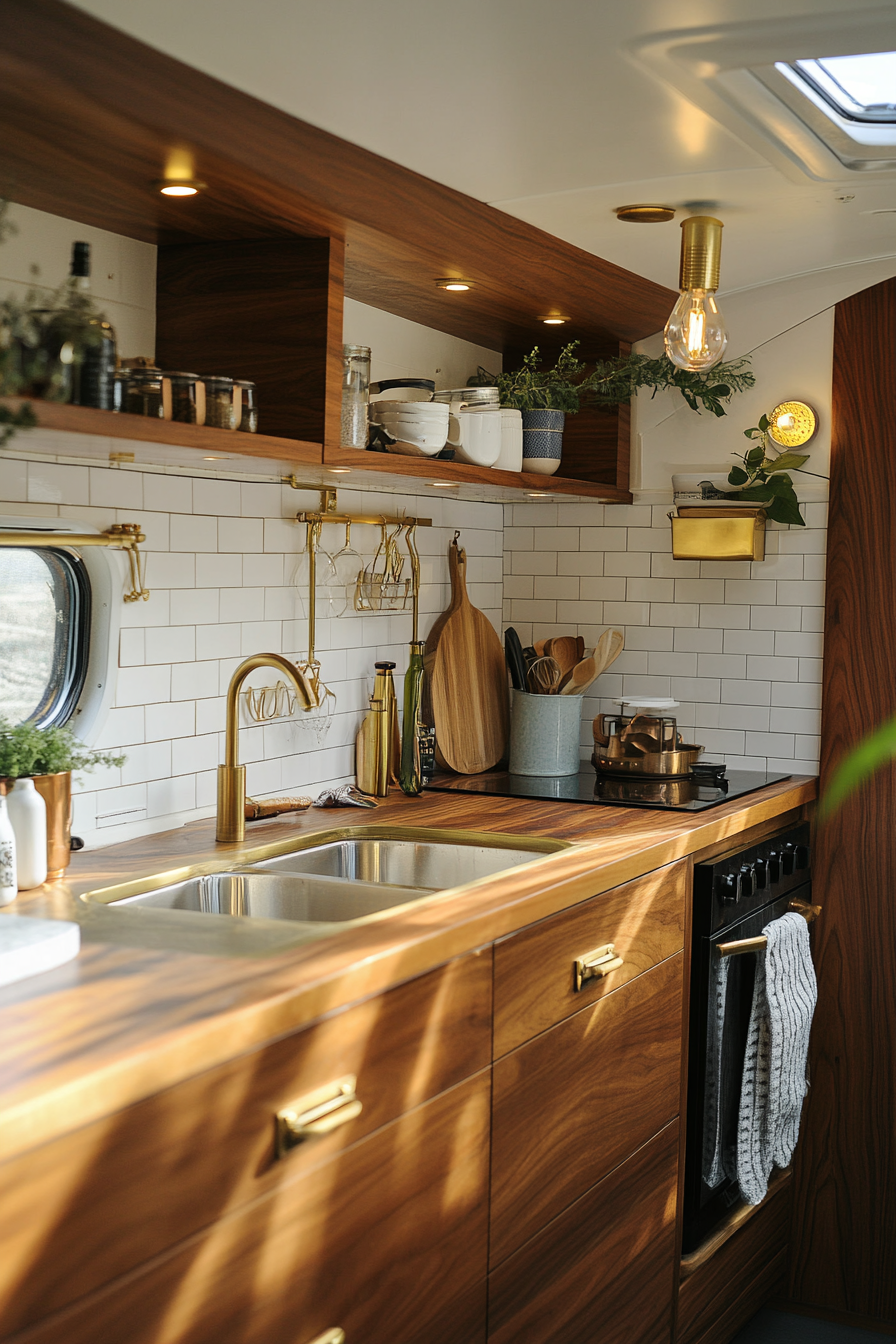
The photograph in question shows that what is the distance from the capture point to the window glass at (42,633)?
2357mm

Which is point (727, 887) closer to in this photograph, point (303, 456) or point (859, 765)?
point (859, 765)

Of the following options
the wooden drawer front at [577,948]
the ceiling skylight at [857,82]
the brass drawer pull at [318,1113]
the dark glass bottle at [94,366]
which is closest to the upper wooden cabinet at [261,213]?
the dark glass bottle at [94,366]

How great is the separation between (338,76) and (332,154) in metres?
0.25

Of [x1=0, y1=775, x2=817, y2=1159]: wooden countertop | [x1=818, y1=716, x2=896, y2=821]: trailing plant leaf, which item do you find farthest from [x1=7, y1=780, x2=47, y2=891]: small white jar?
[x1=818, y1=716, x2=896, y2=821]: trailing plant leaf

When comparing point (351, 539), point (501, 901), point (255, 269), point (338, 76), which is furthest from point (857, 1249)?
point (338, 76)

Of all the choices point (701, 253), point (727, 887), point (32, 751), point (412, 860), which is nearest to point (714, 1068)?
point (727, 887)

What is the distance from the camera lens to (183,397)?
7.09ft

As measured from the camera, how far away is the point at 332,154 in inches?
87.9

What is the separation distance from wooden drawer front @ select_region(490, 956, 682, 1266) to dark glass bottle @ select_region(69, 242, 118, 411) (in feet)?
3.92

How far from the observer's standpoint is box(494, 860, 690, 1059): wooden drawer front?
2.15 meters

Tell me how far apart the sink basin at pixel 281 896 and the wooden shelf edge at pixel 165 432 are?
0.74 m

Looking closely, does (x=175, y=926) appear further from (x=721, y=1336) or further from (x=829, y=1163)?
(x=829, y=1163)

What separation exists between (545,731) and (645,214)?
1357mm

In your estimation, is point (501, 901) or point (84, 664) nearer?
point (501, 901)
